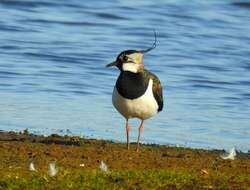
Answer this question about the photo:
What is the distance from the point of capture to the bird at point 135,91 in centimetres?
1157

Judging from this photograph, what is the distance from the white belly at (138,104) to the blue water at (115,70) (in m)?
1.39

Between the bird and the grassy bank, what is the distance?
46 cm

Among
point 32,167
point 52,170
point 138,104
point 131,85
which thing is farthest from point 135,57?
point 52,170

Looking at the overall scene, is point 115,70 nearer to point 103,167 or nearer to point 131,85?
point 131,85

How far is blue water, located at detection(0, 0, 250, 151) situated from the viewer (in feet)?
45.2

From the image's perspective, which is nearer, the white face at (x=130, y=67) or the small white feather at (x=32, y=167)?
the small white feather at (x=32, y=167)

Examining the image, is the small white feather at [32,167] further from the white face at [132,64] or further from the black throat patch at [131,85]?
the white face at [132,64]

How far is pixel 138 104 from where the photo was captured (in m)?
11.6

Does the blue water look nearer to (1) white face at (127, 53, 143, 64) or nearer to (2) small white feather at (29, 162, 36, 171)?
(1) white face at (127, 53, 143, 64)

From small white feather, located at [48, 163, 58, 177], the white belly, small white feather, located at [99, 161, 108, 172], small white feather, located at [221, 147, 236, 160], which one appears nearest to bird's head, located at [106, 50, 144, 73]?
the white belly

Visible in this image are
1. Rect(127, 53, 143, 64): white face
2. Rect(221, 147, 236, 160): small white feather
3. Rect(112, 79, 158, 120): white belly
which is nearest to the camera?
Rect(221, 147, 236, 160): small white feather

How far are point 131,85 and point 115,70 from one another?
6529 millimetres

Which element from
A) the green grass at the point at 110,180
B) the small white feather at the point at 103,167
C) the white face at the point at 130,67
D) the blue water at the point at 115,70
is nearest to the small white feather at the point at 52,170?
the green grass at the point at 110,180

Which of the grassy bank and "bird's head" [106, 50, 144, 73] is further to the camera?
"bird's head" [106, 50, 144, 73]
